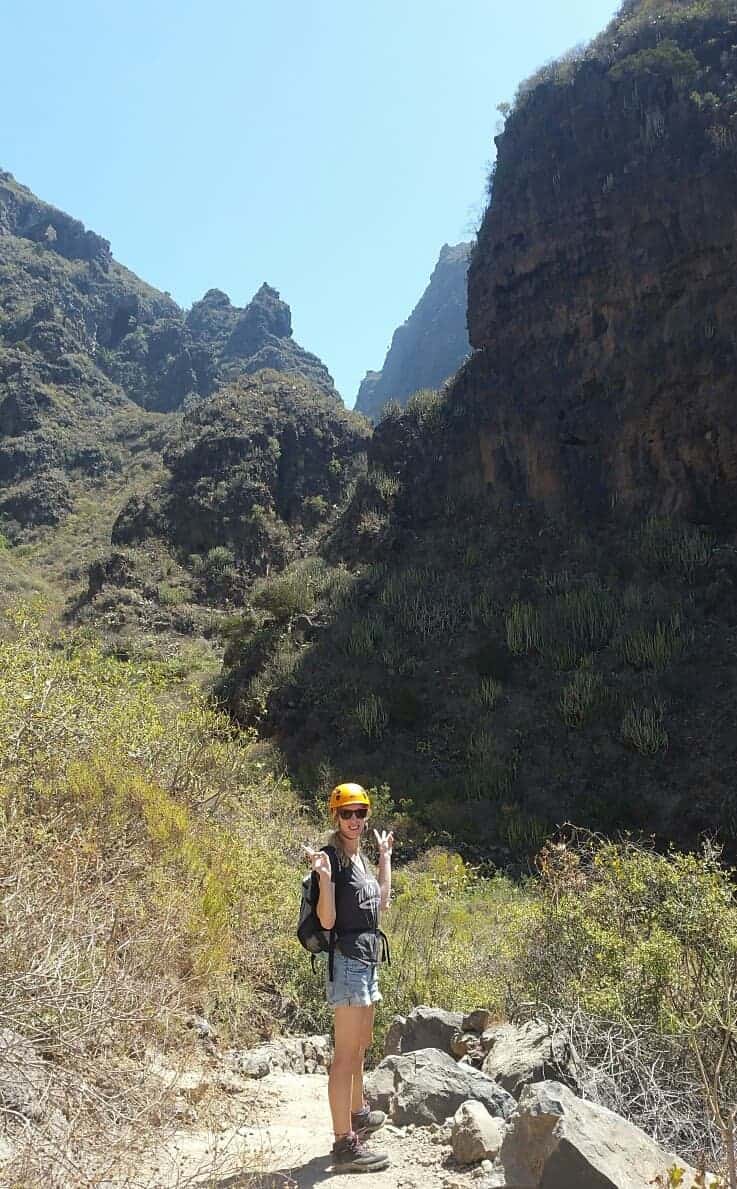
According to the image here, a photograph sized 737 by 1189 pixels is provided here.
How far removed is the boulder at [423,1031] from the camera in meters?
4.79

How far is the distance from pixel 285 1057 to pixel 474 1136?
6.02 feet

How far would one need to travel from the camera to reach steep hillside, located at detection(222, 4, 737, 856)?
47.0 ft

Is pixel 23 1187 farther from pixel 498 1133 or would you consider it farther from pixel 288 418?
pixel 288 418

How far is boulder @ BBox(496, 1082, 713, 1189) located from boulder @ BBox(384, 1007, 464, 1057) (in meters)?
2.06

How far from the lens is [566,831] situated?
41.6 ft

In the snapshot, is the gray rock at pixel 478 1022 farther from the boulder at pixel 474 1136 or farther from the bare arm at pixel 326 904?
the bare arm at pixel 326 904

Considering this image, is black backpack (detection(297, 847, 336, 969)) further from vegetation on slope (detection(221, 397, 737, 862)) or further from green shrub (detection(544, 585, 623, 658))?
green shrub (detection(544, 585, 623, 658))

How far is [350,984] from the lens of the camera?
10.9ft

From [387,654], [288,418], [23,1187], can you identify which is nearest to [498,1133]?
[23,1187]

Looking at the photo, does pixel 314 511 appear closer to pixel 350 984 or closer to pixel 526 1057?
pixel 526 1057

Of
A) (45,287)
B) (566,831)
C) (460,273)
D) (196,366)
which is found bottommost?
(566,831)

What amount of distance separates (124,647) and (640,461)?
15307 mm

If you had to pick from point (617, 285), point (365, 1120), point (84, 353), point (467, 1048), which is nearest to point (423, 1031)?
point (467, 1048)

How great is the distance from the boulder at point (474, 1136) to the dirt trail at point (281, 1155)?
0.07m
